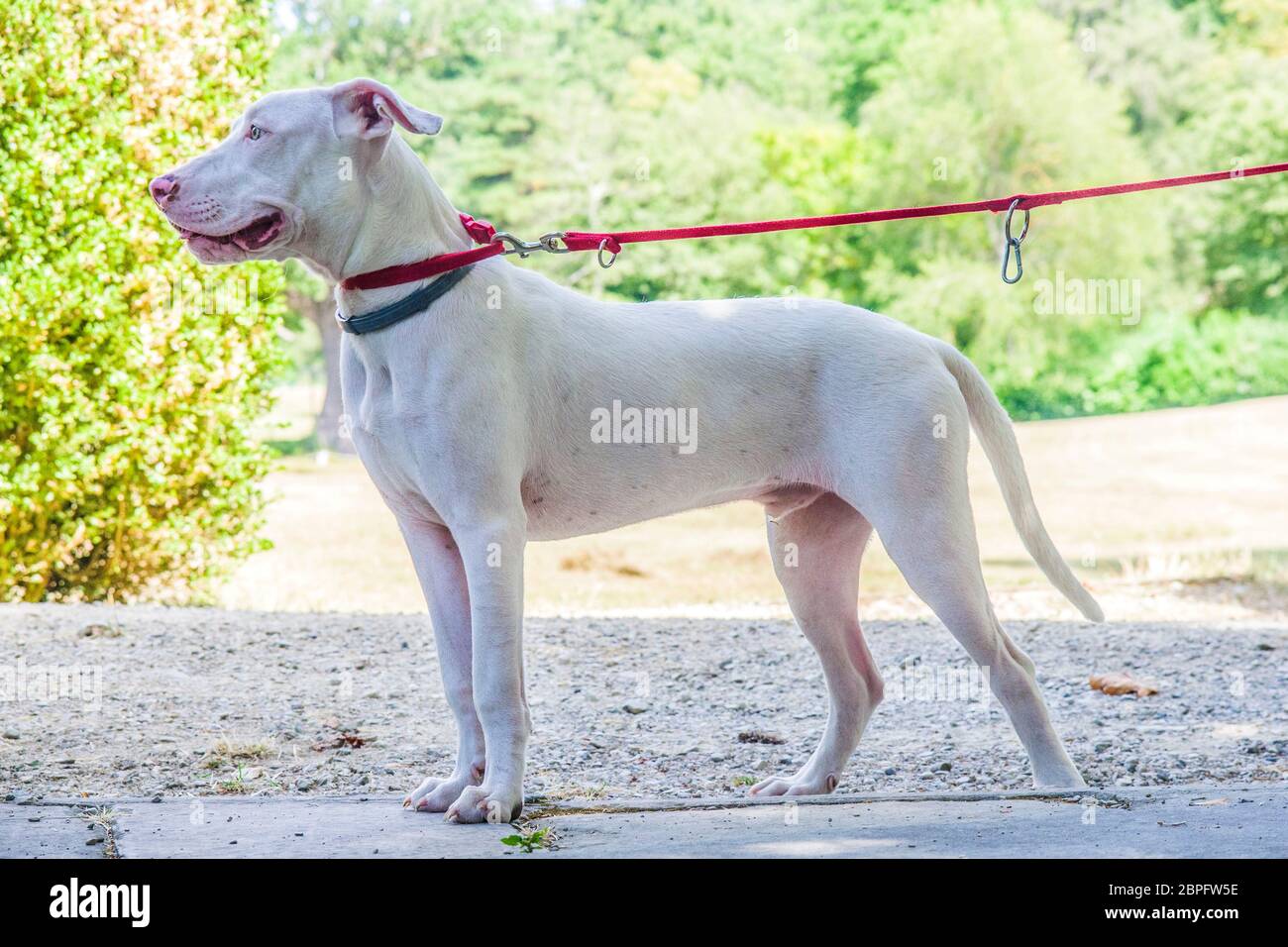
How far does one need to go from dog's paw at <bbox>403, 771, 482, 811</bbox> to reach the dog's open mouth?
63.9 inches

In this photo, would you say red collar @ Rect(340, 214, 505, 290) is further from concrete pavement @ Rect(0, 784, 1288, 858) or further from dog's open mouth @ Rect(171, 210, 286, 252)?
concrete pavement @ Rect(0, 784, 1288, 858)

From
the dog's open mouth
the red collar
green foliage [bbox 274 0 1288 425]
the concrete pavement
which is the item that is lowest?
the concrete pavement

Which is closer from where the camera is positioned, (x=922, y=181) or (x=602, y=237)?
(x=602, y=237)

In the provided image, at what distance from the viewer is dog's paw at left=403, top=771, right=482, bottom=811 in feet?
13.5

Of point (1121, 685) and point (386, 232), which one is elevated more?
point (386, 232)

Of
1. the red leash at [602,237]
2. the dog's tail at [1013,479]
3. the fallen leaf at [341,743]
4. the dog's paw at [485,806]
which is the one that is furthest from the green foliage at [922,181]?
the dog's paw at [485,806]

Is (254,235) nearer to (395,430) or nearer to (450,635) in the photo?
(395,430)

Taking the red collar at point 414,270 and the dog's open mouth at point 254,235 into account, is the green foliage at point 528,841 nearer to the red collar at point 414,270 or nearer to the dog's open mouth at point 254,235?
Answer: the red collar at point 414,270

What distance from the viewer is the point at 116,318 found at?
337 inches

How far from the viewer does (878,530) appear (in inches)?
165

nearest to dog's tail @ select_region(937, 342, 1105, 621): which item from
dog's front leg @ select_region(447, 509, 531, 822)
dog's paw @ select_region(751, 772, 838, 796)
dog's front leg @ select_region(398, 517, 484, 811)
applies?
dog's paw @ select_region(751, 772, 838, 796)

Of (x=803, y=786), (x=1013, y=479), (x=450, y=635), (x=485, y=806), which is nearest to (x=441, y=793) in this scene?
(x=485, y=806)

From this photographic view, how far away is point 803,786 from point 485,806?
1.22m
